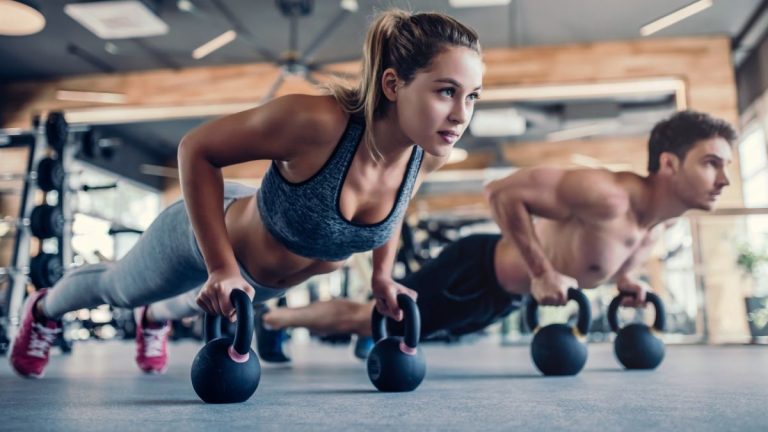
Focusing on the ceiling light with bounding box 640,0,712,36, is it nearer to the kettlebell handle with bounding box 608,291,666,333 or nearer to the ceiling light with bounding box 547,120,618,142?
the ceiling light with bounding box 547,120,618,142

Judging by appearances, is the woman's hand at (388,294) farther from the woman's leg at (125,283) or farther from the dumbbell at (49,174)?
the dumbbell at (49,174)

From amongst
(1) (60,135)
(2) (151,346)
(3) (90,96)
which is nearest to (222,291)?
(2) (151,346)

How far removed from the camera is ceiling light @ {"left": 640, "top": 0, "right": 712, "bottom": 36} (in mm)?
5078

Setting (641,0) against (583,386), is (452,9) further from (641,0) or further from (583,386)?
(583,386)

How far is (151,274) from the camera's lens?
1.59 meters

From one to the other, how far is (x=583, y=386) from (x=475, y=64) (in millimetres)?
765

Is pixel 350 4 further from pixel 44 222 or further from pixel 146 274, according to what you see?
pixel 146 274

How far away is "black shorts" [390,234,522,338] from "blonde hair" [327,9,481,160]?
3.11 feet

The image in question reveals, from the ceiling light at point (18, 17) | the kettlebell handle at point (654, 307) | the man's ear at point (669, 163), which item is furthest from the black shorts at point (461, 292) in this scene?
the ceiling light at point (18, 17)

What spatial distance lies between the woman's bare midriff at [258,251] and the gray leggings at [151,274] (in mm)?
32

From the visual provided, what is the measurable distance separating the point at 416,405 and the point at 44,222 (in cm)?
286

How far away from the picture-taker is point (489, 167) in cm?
934

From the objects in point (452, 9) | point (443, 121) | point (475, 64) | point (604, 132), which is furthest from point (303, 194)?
point (604, 132)

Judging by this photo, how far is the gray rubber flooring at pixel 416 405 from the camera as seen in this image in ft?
3.00
